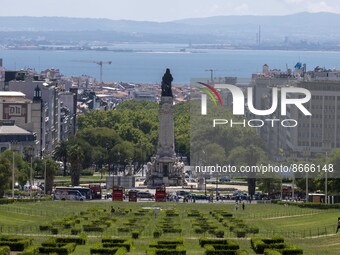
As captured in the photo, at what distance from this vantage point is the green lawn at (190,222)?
5931 cm

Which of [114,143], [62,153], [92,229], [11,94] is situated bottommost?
[62,153]

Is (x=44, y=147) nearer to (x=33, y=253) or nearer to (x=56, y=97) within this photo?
(x=56, y=97)

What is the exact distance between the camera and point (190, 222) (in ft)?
242

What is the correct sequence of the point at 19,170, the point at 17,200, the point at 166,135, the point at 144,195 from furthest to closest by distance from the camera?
the point at 166,135 → the point at 19,170 → the point at 144,195 → the point at 17,200

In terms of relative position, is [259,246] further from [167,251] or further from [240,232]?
[240,232]

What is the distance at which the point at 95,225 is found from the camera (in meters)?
68.5

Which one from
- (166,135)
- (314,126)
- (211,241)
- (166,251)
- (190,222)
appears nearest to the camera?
(166,251)

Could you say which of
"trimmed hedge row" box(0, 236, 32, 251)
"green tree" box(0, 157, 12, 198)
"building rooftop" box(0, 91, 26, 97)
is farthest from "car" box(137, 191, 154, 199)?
"trimmed hedge row" box(0, 236, 32, 251)

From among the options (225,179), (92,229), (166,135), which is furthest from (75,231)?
(225,179)

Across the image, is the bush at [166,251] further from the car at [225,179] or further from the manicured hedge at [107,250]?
the car at [225,179]

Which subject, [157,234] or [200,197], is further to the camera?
[200,197]

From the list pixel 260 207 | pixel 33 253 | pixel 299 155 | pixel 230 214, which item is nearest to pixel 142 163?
pixel 299 155

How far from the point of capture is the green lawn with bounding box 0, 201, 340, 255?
195 ft

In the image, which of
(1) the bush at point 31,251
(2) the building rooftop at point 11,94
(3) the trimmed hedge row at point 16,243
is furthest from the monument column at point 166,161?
(1) the bush at point 31,251
